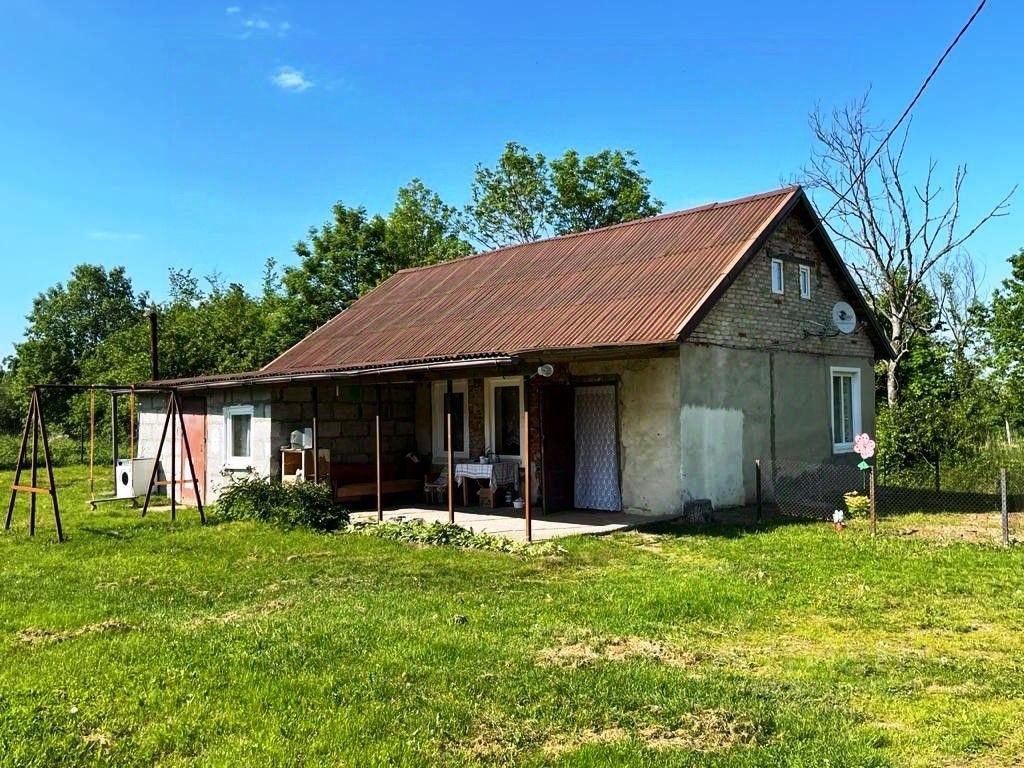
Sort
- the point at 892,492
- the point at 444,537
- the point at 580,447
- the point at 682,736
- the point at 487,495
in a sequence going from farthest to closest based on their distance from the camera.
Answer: the point at 892,492 < the point at 487,495 < the point at 580,447 < the point at 444,537 < the point at 682,736

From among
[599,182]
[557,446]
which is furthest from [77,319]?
[557,446]

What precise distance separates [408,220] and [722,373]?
1038 inches

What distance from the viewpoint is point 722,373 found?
13234 mm

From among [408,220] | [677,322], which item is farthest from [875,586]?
[408,220]

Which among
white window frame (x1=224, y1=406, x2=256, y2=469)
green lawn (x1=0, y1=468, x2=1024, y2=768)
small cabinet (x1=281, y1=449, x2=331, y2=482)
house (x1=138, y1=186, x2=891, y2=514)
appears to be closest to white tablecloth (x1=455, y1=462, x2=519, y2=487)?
house (x1=138, y1=186, x2=891, y2=514)

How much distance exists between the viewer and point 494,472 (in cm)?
1434

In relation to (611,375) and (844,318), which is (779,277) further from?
(611,375)

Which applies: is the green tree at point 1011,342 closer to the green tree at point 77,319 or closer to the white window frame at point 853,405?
the white window frame at point 853,405

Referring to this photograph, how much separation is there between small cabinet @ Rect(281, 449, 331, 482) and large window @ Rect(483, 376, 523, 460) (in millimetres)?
3065

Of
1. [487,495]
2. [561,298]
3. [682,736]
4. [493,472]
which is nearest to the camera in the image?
[682,736]

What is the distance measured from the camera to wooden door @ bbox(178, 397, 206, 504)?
690 inches

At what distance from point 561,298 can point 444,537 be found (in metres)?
5.61

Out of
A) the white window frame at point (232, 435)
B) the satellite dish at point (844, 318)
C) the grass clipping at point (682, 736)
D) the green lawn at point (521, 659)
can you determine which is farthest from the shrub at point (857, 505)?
the white window frame at point (232, 435)

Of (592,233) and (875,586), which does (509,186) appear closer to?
(592,233)
